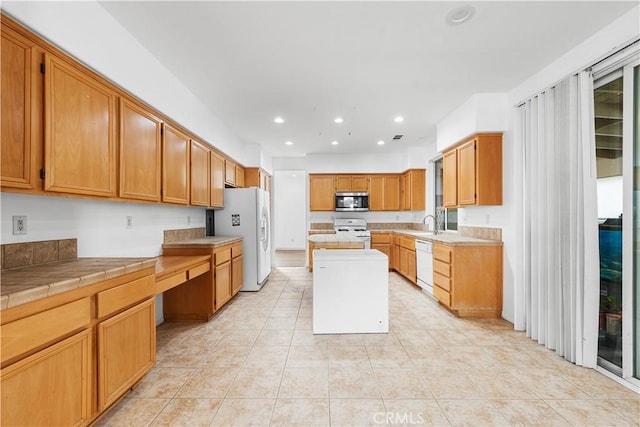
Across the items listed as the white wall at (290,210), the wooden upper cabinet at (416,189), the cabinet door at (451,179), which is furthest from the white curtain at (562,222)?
the white wall at (290,210)

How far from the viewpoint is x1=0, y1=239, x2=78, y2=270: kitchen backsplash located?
1.60 meters

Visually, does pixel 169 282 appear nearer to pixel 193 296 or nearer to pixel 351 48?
pixel 193 296

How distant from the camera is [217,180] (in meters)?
4.12

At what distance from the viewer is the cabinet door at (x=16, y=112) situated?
53.7 inches

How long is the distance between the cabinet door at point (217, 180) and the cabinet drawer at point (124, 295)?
2.08 meters

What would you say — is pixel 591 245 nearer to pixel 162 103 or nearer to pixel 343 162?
pixel 162 103

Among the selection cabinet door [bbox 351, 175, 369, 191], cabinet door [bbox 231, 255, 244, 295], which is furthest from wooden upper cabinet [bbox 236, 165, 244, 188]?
cabinet door [bbox 351, 175, 369, 191]

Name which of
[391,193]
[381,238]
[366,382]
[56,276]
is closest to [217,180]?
[56,276]

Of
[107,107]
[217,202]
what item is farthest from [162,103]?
[217,202]

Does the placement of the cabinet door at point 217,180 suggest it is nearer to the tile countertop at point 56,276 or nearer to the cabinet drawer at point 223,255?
the cabinet drawer at point 223,255

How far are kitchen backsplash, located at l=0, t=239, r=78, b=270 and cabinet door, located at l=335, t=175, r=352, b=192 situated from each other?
493 cm

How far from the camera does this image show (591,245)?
219 cm

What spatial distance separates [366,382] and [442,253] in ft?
7.02

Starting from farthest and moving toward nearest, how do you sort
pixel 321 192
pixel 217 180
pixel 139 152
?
pixel 321 192
pixel 217 180
pixel 139 152
